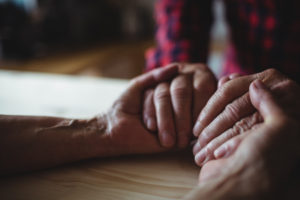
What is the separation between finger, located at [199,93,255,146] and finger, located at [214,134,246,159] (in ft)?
0.16

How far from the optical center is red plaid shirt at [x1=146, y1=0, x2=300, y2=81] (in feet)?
2.79

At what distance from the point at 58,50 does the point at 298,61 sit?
150 inches

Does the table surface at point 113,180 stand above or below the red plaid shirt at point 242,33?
below

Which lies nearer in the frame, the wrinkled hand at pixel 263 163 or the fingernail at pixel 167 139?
the wrinkled hand at pixel 263 163

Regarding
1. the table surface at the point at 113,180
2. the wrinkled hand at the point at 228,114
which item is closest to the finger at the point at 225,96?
the wrinkled hand at the point at 228,114

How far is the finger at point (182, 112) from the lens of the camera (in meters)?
0.49

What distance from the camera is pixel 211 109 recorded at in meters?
0.44

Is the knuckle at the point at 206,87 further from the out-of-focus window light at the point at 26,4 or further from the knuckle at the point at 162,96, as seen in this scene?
the out-of-focus window light at the point at 26,4

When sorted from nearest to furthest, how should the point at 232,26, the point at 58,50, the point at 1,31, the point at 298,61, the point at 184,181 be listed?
the point at 184,181
the point at 298,61
the point at 232,26
the point at 1,31
the point at 58,50

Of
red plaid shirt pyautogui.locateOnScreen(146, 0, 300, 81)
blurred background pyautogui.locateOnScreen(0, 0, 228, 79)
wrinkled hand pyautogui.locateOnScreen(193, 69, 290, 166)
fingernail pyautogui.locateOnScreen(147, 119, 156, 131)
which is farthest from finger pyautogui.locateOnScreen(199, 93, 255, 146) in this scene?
blurred background pyautogui.locateOnScreen(0, 0, 228, 79)

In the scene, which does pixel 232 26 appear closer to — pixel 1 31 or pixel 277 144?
pixel 277 144

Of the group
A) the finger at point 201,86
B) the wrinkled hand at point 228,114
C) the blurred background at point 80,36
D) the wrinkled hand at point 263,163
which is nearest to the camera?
the wrinkled hand at point 263,163

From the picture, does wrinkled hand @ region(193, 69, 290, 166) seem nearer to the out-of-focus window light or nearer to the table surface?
the table surface

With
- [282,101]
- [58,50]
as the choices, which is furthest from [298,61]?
[58,50]
